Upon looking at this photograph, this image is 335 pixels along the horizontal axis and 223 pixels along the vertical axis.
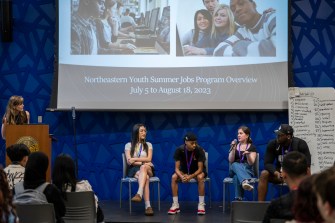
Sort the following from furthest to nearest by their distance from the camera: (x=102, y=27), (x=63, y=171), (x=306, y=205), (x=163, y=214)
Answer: (x=102, y=27) < (x=163, y=214) < (x=63, y=171) < (x=306, y=205)

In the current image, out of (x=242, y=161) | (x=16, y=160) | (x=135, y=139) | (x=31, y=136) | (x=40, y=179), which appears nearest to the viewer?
(x=40, y=179)

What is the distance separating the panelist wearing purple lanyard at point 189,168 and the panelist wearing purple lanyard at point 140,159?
31 cm

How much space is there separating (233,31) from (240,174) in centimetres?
202

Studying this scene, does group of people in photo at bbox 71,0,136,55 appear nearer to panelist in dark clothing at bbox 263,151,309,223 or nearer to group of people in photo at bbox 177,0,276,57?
group of people in photo at bbox 177,0,276,57

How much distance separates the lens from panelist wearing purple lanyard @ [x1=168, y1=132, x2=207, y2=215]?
7238 millimetres

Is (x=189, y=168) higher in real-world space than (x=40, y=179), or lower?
lower

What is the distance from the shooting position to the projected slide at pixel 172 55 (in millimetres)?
8125

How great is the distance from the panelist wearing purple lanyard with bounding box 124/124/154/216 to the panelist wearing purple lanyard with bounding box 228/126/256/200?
0.98m

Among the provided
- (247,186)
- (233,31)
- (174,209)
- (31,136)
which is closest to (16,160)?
(31,136)

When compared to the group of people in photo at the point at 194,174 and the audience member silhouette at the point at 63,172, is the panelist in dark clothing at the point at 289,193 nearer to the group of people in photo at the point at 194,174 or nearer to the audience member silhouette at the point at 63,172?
the group of people in photo at the point at 194,174

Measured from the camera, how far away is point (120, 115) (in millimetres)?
8406

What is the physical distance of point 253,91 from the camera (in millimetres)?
8133

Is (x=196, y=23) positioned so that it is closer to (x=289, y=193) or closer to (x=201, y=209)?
(x=201, y=209)

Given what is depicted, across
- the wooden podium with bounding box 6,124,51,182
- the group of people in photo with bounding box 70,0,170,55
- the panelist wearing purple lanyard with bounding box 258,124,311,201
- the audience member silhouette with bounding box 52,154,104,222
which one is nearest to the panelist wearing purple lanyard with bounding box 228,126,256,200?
the panelist wearing purple lanyard with bounding box 258,124,311,201
